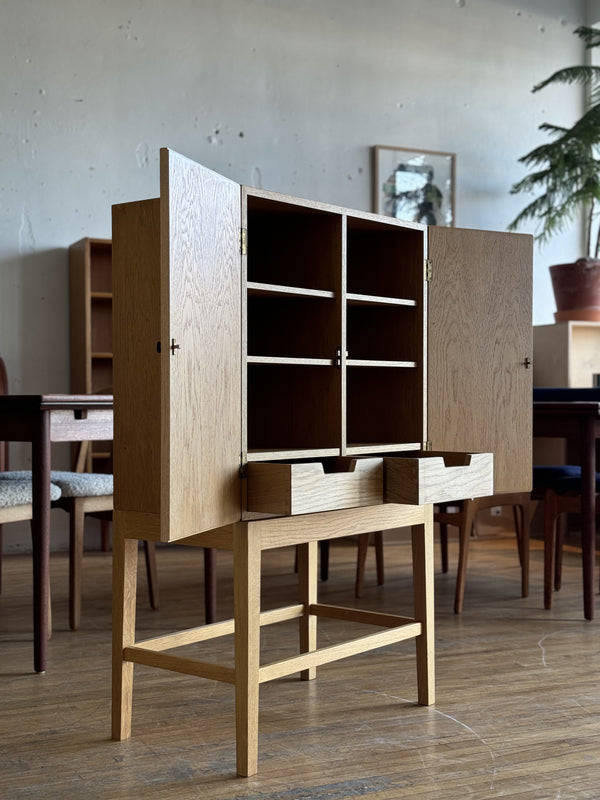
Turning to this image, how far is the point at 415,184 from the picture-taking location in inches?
226

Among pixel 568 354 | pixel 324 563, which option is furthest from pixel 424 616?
pixel 568 354

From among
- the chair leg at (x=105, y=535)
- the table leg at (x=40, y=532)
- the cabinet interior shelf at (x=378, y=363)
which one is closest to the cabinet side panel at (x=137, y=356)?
the cabinet interior shelf at (x=378, y=363)

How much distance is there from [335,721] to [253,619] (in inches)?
→ 18.1

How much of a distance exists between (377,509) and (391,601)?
53.7 inches

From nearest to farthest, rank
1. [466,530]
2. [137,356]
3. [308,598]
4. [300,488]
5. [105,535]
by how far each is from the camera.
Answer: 1. [300,488]
2. [137,356]
3. [308,598]
4. [466,530]
5. [105,535]

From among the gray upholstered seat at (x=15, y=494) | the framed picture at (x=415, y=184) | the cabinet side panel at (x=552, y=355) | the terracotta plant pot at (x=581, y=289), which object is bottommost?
the gray upholstered seat at (x=15, y=494)

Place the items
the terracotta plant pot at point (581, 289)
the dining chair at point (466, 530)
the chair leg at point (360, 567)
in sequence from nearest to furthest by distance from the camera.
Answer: the dining chair at point (466, 530) < the chair leg at point (360, 567) < the terracotta plant pot at point (581, 289)

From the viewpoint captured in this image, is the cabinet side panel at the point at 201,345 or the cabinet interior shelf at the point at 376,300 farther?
the cabinet interior shelf at the point at 376,300

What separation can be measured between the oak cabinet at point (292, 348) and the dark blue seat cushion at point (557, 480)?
1.81 ft

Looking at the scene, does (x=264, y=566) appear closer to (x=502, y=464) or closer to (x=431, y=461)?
(x=502, y=464)

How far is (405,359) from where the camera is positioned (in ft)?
8.13

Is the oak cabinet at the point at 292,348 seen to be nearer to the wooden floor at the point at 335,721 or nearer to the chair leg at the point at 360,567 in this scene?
the wooden floor at the point at 335,721

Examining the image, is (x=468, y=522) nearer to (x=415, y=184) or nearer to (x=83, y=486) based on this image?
(x=83, y=486)

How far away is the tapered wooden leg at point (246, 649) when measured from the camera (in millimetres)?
1834
